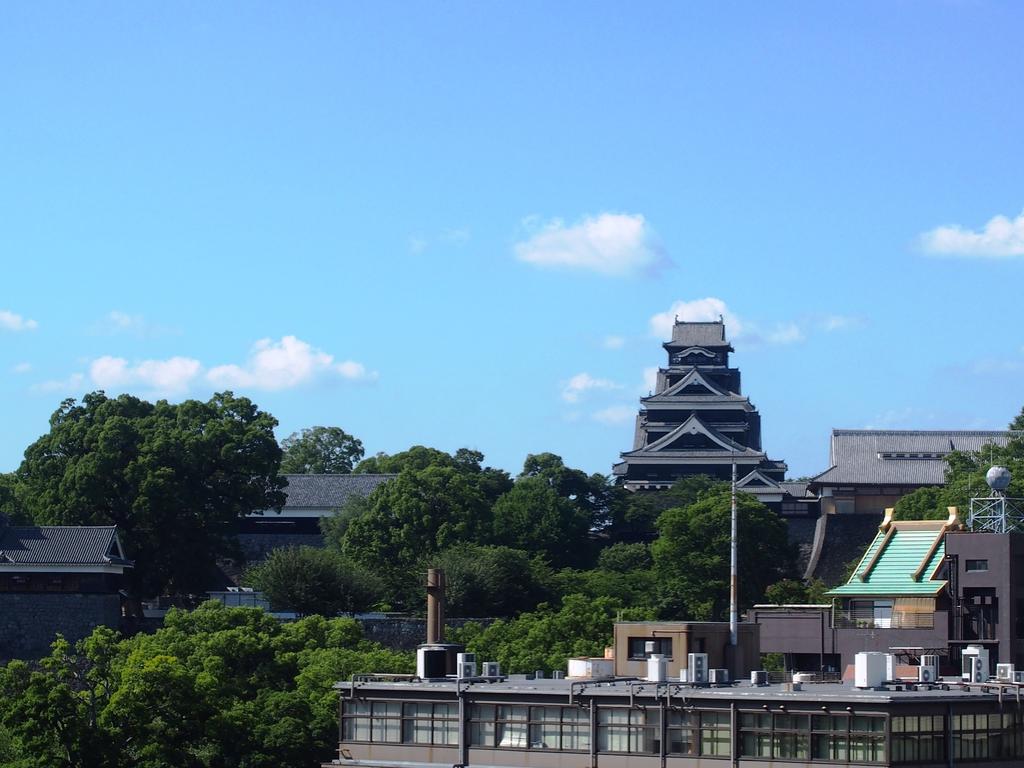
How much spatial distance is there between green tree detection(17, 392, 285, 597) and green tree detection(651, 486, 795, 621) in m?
17.5

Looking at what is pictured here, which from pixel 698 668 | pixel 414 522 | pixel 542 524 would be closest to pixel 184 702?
pixel 698 668

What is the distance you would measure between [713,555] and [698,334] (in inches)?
1747

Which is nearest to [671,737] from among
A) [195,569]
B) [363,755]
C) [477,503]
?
[363,755]

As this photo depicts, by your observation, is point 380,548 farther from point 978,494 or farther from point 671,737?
point 671,737

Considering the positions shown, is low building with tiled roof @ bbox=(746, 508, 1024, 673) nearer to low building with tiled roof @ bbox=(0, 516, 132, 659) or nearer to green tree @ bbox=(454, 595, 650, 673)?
green tree @ bbox=(454, 595, 650, 673)

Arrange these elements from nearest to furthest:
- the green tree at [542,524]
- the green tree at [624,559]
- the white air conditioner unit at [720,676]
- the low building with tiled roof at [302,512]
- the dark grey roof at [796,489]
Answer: the white air conditioner unit at [720,676]
the green tree at [624,559]
the green tree at [542,524]
the low building with tiled roof at [302,512]
the dark grey roof at [796,489]

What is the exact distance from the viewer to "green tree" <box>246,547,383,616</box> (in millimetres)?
78688

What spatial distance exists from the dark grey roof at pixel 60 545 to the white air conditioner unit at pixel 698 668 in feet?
132

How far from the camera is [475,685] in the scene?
130 ft

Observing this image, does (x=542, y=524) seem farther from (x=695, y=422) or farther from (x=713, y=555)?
(x=695, y=422)

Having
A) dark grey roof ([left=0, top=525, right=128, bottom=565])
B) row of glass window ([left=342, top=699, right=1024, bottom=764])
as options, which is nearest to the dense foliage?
row of glass window ([left=342, top=699, right=1024, bottom=764])

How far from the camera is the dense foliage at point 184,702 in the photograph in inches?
1880

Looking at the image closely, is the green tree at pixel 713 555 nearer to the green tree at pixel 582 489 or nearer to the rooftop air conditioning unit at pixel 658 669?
A: the green tree at pixel 582 489

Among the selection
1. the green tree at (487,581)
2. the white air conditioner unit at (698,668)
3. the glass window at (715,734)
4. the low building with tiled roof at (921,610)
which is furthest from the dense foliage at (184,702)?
the glass window at (715,734)
